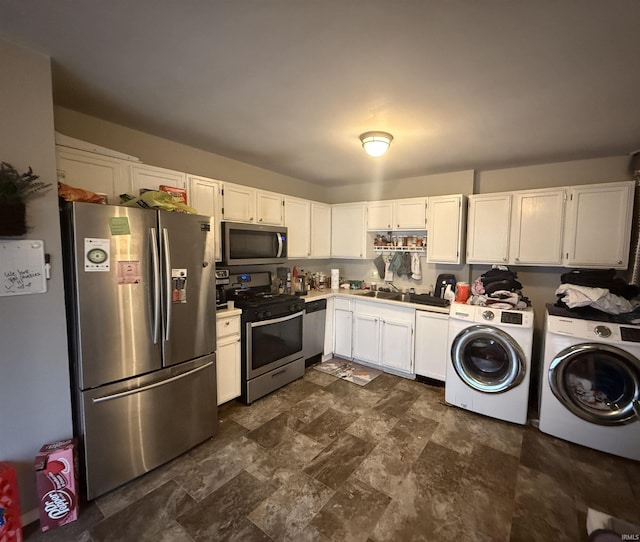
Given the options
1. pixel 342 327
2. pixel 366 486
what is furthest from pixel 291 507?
pixel 342 327

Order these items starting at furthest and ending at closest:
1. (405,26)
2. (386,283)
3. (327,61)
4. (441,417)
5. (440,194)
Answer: (386,283) < (440,194) < (441,417) < (327,61) < (405,26)

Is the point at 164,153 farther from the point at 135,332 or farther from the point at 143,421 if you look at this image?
the point at 143,421

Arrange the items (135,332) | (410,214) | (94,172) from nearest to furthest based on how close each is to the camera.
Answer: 1. (135,332)
2. (94,172)
3. (410,214)

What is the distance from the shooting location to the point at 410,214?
3.75m

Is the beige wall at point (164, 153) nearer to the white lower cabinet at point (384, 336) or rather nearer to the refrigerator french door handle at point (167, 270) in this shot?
the refrigerator french door handle at point (167, 270)

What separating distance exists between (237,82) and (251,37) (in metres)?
0.42

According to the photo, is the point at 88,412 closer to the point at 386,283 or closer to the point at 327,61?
the point at 327,61

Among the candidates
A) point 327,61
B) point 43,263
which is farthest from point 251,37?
point 43,263

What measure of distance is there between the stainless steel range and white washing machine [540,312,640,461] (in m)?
2.35

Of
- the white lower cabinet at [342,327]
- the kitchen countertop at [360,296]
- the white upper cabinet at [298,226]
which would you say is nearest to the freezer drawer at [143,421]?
the kitchen countertop at [360,296]

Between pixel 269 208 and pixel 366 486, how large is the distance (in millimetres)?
2752

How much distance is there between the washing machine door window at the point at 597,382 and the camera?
222 centimetres

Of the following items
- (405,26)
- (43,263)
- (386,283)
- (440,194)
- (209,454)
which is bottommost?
(209,454)

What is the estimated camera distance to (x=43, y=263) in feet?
5.32
